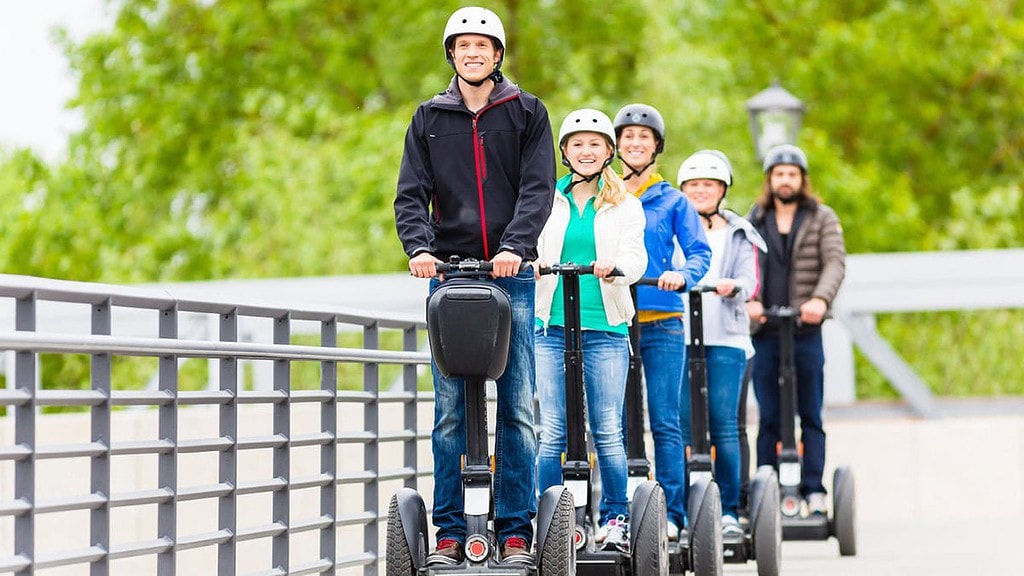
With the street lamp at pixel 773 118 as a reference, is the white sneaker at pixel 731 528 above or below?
below

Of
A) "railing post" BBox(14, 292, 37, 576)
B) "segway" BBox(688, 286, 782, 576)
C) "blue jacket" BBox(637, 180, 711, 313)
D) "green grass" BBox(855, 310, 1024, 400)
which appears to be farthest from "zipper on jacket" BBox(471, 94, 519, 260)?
"green grass" BBox(855, 310, 1024, 400)

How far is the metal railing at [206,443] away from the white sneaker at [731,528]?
4.55ft

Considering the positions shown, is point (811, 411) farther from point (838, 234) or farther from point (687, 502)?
point (687, 502)

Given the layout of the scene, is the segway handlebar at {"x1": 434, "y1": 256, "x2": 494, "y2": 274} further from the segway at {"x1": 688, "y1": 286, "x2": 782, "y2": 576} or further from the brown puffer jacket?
the brown puffer jacket

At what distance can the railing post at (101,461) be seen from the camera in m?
6.06

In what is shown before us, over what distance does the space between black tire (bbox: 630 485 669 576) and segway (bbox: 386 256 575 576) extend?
2.50 feet

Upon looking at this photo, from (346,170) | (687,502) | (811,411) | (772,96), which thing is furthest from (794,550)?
(346,170)

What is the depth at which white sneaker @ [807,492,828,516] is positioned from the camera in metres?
11.0

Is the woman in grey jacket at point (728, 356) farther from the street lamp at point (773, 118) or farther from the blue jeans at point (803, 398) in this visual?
the street lamp at point (773, 118)

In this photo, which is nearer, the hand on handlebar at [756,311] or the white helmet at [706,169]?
the white helmet at [706,169]

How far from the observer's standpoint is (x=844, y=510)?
10859mm

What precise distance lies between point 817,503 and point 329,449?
3.63 metres

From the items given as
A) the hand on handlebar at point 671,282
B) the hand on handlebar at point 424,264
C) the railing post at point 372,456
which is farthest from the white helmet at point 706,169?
the hand on handlebar at point 424,264

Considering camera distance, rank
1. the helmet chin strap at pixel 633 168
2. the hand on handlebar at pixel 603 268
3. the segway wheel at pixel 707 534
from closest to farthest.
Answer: the hand on handlebar at pixel 603 268 < the segway wheel at pixel 707 534 < the helmet chin strap at pixel 633 168
